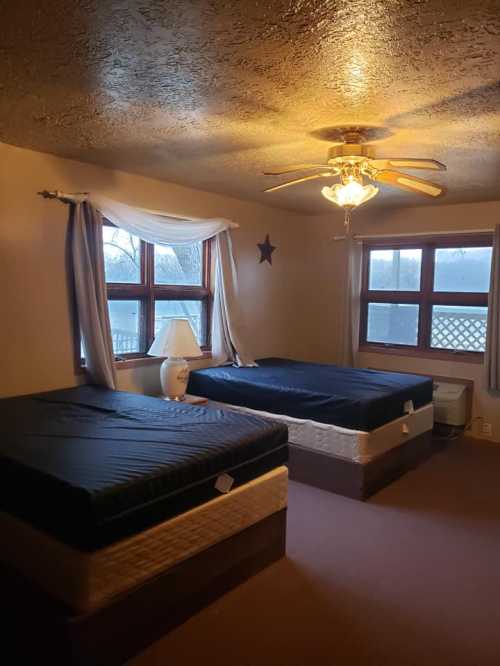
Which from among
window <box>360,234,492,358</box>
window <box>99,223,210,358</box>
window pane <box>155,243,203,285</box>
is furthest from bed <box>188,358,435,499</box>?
window <box>360,234,492,358</box>

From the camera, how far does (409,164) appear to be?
253 centimetres

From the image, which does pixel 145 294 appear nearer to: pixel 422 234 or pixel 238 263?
pixel 238 263

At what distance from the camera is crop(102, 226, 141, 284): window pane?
3807 millimetres

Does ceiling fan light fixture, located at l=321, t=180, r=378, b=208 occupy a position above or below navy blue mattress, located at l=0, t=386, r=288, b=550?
above

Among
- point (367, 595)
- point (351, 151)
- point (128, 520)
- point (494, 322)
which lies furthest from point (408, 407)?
point (128, 520)

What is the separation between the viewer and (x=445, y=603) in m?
2.19

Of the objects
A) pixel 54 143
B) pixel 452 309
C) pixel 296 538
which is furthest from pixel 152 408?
pixel 452 309

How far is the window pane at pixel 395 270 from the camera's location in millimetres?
4977

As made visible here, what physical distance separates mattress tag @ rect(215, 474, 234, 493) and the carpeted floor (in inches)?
18.9

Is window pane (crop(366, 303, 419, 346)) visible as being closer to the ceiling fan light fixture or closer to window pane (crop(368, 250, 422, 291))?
window pane (crop(368, 250, 422, 291))

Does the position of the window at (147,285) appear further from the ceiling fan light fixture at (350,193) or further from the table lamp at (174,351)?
the ceiling fan light fixture at (350,193)

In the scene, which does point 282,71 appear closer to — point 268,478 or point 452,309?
point 268,478

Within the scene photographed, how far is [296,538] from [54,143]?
8.95 ft

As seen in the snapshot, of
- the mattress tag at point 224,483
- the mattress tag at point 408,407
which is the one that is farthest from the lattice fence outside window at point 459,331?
the mattress tag at point 224,483
